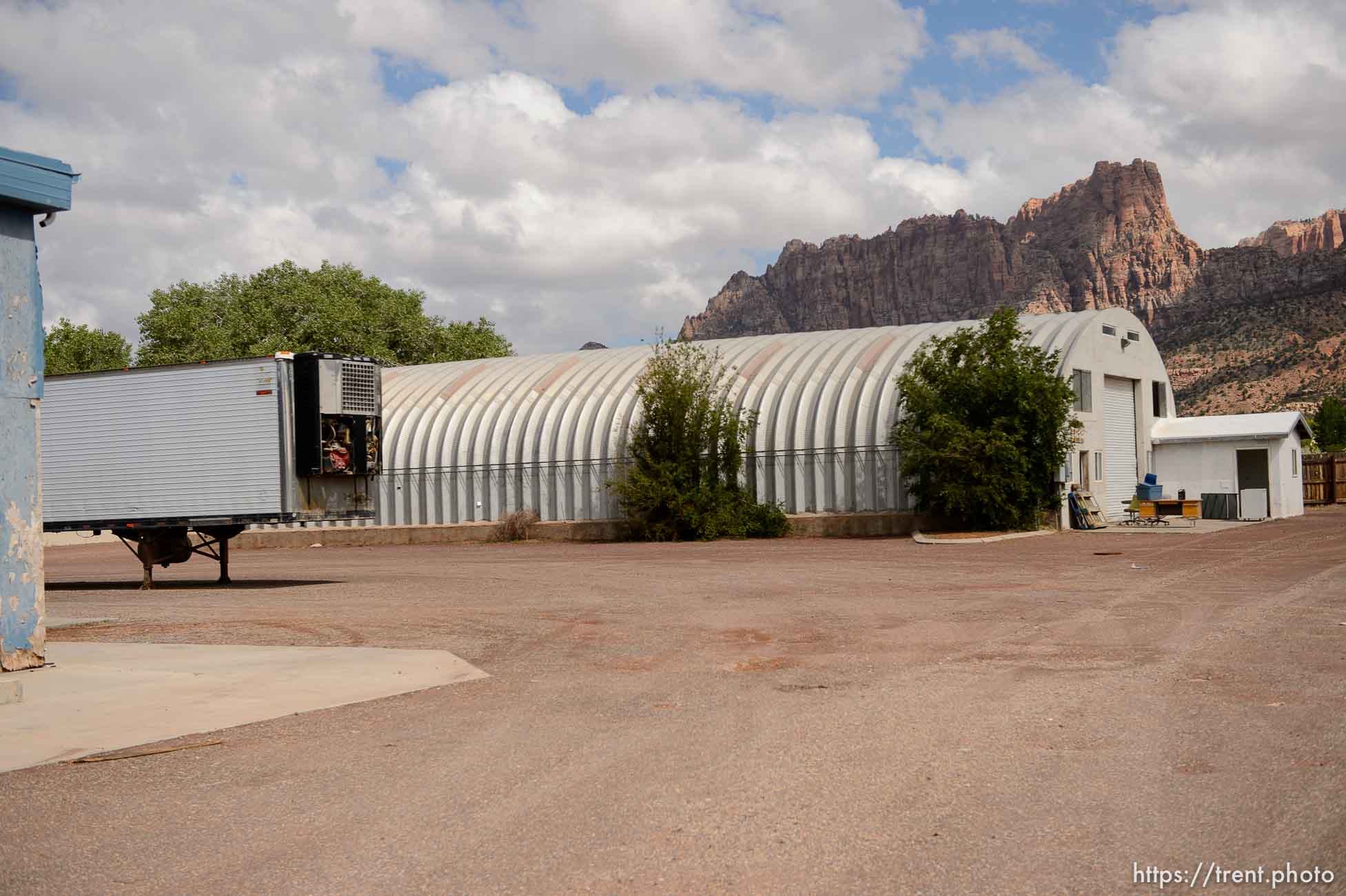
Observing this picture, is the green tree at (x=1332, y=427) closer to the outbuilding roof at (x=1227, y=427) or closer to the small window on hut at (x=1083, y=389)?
the outbuilding roof at (x=1227, y=427)

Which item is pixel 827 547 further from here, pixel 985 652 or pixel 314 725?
pixel 314 725

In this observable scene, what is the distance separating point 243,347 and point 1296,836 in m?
64.7

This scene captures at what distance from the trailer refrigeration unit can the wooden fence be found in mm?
46897

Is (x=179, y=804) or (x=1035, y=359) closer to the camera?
(x=179, y=804)

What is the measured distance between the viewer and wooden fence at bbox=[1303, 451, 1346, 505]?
181 ft

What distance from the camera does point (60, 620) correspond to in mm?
17297

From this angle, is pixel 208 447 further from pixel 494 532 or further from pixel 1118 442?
pixel 1118 442

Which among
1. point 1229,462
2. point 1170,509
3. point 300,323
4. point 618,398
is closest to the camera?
point 1170,509

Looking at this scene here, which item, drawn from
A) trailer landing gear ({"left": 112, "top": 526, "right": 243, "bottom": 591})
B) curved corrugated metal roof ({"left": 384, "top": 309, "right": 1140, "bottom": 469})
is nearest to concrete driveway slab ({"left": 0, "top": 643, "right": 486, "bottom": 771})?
Result: trailer landing gear ({"left": 112, "top": 526, "right": 243, "bottom": 591})

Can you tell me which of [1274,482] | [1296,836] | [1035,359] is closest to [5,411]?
[1296,836]

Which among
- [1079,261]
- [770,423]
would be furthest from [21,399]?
[1079,261]

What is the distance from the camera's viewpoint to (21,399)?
1193 cm

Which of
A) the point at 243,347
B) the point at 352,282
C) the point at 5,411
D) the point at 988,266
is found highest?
the point at 988,266

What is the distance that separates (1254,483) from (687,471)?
24.6 metres
